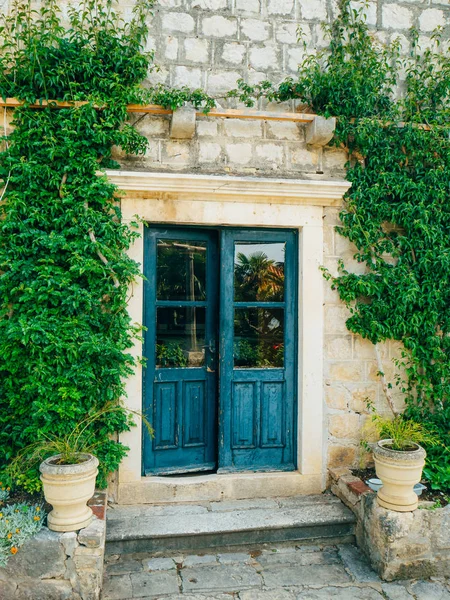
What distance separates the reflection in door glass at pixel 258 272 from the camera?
419 cm

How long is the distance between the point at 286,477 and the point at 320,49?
3.63m

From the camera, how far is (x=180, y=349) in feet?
13.6

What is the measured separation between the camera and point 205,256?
4203 millimetres

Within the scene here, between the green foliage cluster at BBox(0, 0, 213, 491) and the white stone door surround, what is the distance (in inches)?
7.5

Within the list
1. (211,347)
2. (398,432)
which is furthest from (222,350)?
(398,432)

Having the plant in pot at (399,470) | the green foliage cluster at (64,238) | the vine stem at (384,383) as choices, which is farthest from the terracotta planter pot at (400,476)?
the green foliage cluster at (64,238)

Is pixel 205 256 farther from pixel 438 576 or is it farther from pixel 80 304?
pixel 438 576

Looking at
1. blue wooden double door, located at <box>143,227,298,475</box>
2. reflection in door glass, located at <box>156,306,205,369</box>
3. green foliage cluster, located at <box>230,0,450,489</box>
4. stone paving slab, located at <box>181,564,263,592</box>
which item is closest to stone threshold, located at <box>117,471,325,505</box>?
blue wooden double door, located at <box>143,227,298,475</box>

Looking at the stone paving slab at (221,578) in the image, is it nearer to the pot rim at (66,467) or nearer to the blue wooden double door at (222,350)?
the blue wooden double door at (222,350)

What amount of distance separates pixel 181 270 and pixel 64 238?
989 millimetres

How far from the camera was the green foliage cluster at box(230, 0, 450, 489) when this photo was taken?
13.2ft

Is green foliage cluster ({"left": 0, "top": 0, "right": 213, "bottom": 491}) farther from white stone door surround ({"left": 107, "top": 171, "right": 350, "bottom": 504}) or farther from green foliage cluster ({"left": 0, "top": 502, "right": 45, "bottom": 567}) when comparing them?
green foliage cluster ({"left": 0, "top": 502, "right": 45, "bottom": 567})

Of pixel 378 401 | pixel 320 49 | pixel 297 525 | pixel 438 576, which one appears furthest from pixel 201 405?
pixel 320 49

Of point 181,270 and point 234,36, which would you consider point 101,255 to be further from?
point 234,36
